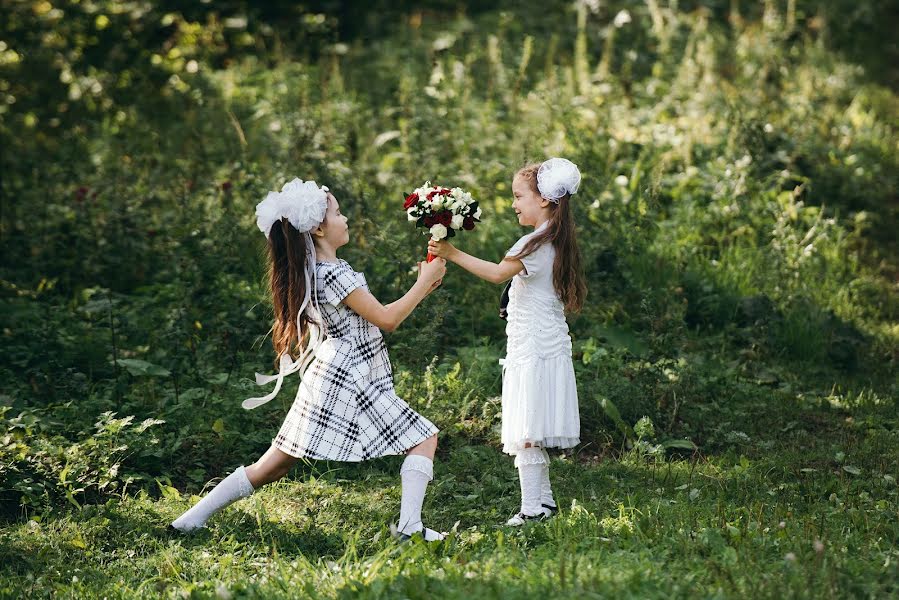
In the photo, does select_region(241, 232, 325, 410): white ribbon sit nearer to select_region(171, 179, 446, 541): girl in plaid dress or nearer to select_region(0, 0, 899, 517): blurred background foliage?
select_region(171, 179, 446, 541): girl in plaid dress

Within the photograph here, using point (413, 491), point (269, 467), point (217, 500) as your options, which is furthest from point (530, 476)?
point (217, 500)

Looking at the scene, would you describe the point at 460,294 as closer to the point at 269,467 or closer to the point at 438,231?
the point at 438,231

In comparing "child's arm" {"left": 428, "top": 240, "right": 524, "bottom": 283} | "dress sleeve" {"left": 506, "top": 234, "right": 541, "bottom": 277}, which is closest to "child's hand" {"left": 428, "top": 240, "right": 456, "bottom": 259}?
"child's arm" {"left": 428, "top": 240, "right": 524, "bottom": 283}

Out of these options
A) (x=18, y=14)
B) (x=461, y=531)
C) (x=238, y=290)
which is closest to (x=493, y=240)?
(x=238, y=290)

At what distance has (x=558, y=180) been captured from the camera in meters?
4.73

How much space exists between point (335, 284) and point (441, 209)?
54 centimetres

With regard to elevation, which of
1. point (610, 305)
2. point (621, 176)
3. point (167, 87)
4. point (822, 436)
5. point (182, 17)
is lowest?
point (822, 436)

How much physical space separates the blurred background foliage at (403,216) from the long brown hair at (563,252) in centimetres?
118

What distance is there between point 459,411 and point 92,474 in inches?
75.9

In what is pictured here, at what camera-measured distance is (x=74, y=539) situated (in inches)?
181

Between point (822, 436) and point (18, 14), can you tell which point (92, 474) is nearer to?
point (822, 436)

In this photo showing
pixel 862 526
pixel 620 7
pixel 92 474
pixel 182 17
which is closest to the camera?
pixel 862 526

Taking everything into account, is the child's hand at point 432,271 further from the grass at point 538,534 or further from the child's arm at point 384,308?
the grass at point 538,534

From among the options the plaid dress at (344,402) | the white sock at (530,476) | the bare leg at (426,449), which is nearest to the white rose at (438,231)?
the plaid dress at (344,402)
